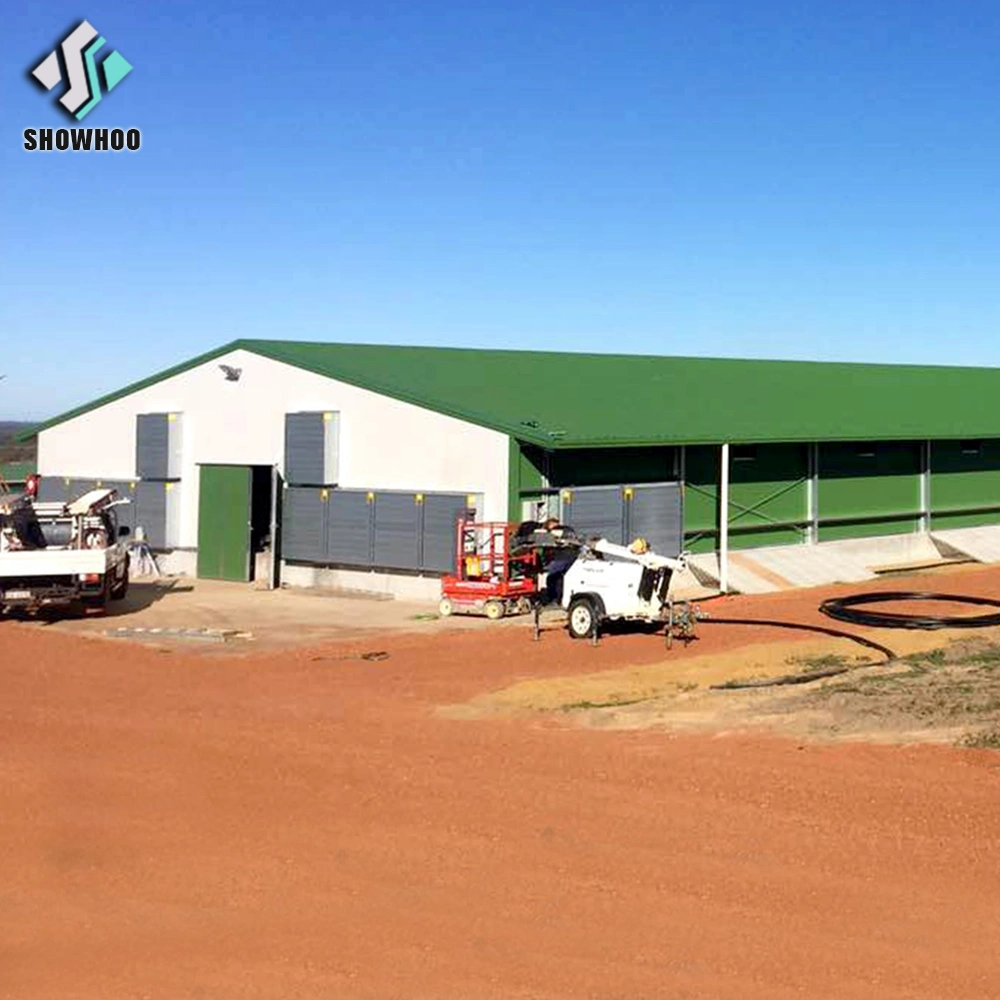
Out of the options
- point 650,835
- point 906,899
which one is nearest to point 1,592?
point 650,835

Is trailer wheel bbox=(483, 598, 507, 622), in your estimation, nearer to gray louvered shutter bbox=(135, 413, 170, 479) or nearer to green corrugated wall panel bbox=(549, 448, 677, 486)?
green corrugated wall panel bbox=(549, 448, 677, 486)

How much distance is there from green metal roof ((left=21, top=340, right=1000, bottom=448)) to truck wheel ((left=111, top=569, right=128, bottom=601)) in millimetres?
6358

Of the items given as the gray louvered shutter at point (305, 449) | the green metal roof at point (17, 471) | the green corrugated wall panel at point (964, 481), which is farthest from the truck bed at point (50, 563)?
the green corrugated wall panel at point (964, 481)

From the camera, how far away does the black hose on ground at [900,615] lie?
21977mm

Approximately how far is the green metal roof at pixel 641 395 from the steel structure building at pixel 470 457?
0.10m

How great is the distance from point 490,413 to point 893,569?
13.5 m

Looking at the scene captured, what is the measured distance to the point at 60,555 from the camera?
23.9 metres

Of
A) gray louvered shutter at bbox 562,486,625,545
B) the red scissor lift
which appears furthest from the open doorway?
gray louvered shutter at bbox 562,486,625,545

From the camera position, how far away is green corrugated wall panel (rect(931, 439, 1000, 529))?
123ft

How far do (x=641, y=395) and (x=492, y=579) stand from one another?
10401mm

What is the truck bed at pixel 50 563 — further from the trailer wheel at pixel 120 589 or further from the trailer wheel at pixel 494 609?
the trailer wheel at pixel 494 609

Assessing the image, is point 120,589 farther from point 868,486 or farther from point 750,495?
point 868,486

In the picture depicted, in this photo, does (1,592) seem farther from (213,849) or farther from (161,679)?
(213,849)

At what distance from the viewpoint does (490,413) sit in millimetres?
26766
